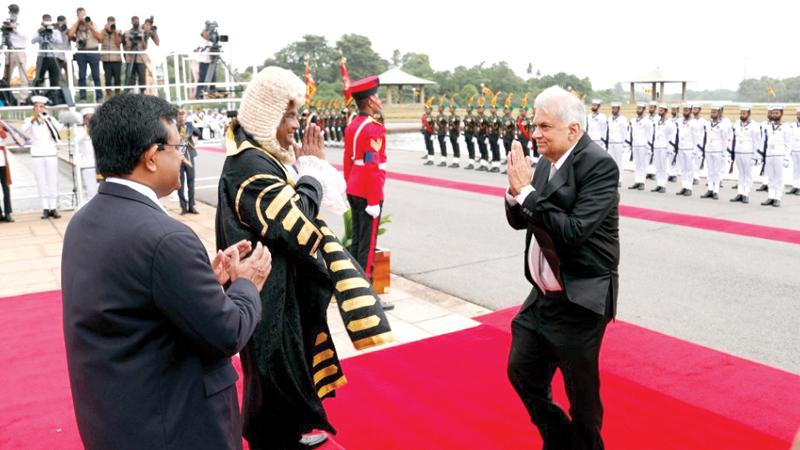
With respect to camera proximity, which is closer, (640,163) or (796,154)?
(796,154)

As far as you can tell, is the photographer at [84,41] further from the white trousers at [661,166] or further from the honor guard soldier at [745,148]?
the honor guard soldier at [745,148]

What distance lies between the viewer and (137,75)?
13938 millimetres

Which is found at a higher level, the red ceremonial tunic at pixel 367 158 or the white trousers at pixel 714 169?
the red ceremonial tunic at pixel 367 158

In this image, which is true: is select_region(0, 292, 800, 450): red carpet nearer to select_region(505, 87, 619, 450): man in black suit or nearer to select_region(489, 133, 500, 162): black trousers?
select_region(505, 87, 619, 450): man in black suit

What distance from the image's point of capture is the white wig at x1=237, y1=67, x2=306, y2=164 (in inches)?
119

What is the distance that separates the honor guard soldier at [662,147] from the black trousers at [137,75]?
10.9m

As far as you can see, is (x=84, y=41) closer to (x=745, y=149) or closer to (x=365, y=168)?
(x=365, y=168)

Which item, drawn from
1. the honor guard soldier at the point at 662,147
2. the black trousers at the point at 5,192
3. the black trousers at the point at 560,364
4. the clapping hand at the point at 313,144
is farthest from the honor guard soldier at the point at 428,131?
the black trousers at the point at 560,364

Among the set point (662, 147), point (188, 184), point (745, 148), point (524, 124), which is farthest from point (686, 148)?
point (188, 184)

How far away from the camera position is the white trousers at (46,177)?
12.0 meters

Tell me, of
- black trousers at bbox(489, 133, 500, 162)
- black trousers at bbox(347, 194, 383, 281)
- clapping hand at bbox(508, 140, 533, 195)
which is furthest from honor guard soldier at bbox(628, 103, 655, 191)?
clapping hand at bbox(508, 140, 533, 195)

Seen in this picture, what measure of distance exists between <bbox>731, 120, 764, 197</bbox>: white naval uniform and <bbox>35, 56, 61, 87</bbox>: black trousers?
12.9 meters

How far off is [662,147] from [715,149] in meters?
1.27

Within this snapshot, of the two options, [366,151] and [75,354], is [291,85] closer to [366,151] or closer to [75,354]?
[75,354]
